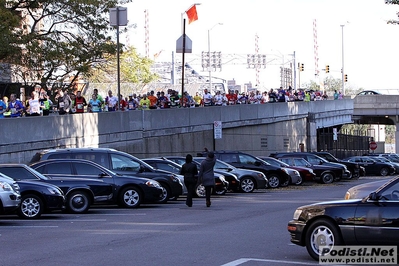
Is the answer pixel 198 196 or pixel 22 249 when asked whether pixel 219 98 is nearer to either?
pixel 198 196

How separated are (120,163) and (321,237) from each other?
12.6 metres

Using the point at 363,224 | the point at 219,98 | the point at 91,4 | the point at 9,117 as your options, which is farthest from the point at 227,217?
the point at 219,98

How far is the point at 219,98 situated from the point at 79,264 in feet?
107

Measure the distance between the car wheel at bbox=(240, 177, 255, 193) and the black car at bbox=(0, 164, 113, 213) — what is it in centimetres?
923

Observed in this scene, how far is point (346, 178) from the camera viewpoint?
130ft

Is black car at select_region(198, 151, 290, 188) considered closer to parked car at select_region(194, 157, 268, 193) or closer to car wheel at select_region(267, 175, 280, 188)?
car wheel at select_region(267, 175, 280, 188)

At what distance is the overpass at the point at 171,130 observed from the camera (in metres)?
27.4

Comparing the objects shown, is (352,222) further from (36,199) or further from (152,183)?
(152,183)

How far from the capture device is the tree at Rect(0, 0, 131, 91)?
35.9 meters

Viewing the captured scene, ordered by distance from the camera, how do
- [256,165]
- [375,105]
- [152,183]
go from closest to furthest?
Answer: [152,183] → [256,165] → [375,105]

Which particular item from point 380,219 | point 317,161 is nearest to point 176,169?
point 317,161

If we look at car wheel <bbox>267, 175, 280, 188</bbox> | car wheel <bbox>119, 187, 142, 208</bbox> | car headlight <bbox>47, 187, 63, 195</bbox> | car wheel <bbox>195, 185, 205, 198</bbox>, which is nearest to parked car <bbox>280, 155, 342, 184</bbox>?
car wheel <bbox>267, 175, 280, 188</bbox>

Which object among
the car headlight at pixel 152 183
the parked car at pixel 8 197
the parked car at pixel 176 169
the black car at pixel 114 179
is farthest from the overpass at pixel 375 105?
the parked car at pixel 8 197

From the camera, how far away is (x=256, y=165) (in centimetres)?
3219
